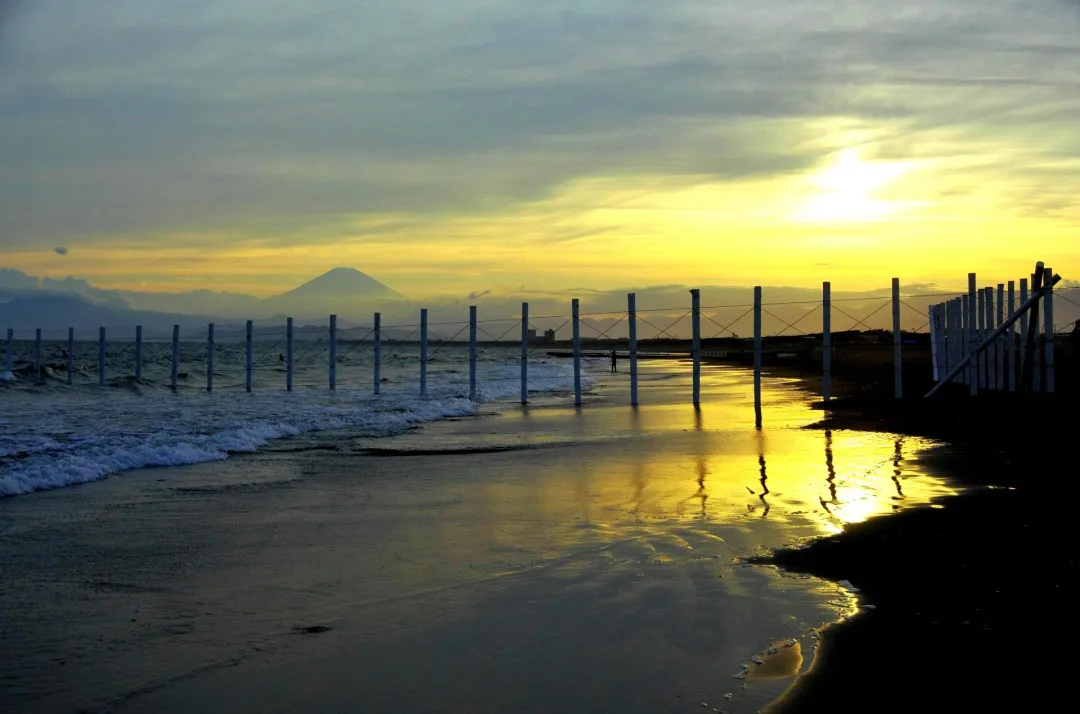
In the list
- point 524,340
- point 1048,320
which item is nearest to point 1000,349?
point 1048,320

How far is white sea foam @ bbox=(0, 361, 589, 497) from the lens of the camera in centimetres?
1034

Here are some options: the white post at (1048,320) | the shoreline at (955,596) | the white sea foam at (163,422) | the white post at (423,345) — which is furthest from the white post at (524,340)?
the shoreline at (955,596)

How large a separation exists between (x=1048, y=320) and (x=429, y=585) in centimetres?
1286

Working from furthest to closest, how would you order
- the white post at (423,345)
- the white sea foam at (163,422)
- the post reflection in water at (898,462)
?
A: the white post at (423,345) → the white sea foam at (163,422) → the post reflection in water at (898,462)

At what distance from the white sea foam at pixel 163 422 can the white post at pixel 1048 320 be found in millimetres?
10300

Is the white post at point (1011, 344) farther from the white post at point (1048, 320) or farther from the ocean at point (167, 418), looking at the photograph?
the ocean at point (167, 418)

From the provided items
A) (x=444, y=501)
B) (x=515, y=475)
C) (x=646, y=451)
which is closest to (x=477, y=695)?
(x=444, y=501)

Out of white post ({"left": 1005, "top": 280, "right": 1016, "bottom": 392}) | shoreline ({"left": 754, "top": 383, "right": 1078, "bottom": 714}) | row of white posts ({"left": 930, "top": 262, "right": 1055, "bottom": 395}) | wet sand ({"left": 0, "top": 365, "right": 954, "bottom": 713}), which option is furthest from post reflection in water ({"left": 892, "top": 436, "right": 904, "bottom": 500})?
white post ({"left": 1005, "top": 280, "right": 1016, "bottom": 392})

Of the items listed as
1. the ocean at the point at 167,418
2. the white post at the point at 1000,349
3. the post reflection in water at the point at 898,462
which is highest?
the white post at the point at 1000,349

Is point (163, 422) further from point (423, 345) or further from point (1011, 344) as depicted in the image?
point (1011, 344)

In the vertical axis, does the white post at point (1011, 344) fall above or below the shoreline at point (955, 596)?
above

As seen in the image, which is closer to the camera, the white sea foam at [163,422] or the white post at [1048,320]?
the white sea foam at [163,422]

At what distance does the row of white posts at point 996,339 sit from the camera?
14.4 meters

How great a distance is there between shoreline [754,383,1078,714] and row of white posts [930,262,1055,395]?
561 cm
